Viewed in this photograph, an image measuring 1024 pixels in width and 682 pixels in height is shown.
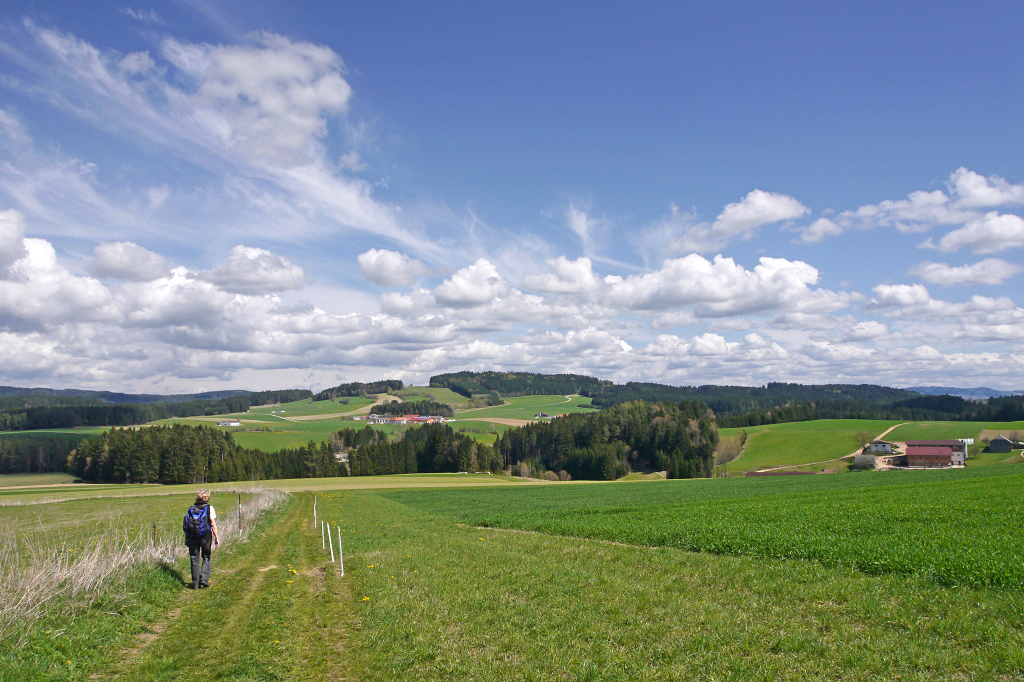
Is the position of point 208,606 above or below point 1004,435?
above

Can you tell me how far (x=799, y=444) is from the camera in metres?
118

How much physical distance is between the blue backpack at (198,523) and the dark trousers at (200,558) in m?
0.15

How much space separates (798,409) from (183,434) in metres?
170

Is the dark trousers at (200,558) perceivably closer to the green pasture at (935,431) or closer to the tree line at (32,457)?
the green pasture at (935,431)

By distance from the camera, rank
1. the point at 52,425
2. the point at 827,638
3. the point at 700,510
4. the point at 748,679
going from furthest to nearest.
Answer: the point at 52,425
the point at 700,510
the point at 827,638
the point at 748,679

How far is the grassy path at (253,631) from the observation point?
951cm

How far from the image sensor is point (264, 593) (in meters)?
14.7

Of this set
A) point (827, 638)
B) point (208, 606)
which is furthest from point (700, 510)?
point (208, 606)

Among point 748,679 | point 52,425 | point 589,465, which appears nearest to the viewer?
point 748,679

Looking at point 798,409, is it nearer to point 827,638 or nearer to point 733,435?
point 733,435

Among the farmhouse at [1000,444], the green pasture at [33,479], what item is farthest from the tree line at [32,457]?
the farmhouse at [1000,444]

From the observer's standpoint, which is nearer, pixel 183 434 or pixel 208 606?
pixel 208 606

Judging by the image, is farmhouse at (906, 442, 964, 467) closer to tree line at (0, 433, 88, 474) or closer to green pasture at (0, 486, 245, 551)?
green pasture at (0, 486, 245, 551)

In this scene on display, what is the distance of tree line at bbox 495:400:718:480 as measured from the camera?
12531 centimetres
